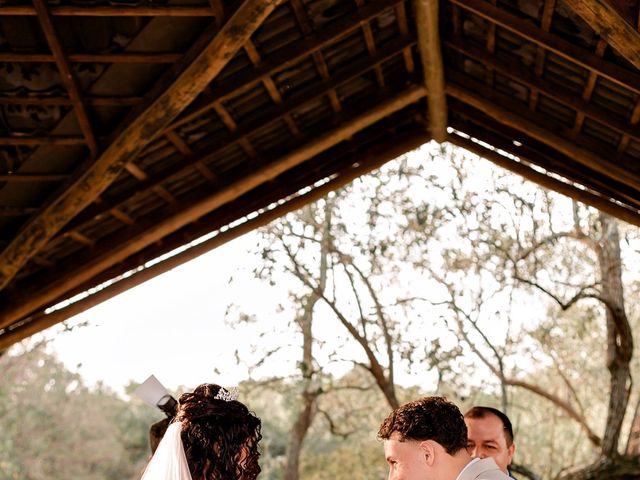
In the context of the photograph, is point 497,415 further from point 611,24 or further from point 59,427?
point 59,427

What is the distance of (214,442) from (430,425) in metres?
1.00

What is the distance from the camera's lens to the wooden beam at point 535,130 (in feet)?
20.5

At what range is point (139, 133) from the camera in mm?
4977

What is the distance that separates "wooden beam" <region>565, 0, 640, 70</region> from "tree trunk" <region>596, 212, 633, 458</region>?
666 cm

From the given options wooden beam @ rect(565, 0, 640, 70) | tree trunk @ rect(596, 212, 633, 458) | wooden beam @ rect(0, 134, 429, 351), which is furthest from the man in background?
tree trunk @ rect(596, 212, 633, 458)

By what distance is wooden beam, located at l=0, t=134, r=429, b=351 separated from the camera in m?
6.72

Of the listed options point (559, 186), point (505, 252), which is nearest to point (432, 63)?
point (559, 186)

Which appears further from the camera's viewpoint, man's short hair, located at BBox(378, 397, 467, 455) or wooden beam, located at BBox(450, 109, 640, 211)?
wooden beam, located at BBox(450, 109, 640, 211)

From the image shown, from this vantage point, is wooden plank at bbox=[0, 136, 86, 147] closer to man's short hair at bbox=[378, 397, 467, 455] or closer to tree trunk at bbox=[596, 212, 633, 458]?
man's short hair at bbox=[378, 397, 467, 455]

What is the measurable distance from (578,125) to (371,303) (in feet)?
24.2

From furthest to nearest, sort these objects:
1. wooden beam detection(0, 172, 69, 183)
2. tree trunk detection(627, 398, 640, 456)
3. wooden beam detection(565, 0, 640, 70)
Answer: tree trunk detection(627, 398, 640, 456)
wooden beam detection(0, 172, 69, 183)
wooden beam detection(565, 0, 640, 70)

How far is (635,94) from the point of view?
5.55 metres

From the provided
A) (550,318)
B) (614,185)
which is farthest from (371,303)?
(614,185)

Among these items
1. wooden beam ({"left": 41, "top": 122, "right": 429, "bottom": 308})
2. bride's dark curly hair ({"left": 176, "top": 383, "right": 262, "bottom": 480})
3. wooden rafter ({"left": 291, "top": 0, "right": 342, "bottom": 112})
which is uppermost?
wooden rafter ({"left": 291, "top": 0, "right": 342, "bottom": 112})
